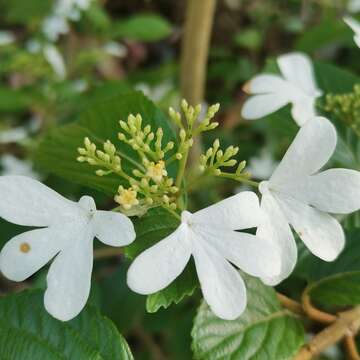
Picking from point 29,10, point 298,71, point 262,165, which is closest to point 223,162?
point 298,71

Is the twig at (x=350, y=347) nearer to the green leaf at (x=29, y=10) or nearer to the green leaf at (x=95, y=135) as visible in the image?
the green leaf at (x=95, y=135)

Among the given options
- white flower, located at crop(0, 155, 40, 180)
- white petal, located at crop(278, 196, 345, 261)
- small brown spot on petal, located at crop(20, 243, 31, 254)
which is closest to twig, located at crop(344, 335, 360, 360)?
white petal, located at crop(278, 196, 345, 261)

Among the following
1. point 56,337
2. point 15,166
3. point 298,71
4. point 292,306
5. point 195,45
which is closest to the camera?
point 56,337

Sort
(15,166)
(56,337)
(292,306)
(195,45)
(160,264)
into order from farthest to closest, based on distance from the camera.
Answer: (15,166)
(195,45)
(292,306)
(56,337)
(160,264)

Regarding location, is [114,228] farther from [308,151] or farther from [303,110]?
[303,110]

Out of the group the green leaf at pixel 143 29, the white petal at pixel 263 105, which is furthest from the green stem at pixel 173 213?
the green leaf at pixel 143 29

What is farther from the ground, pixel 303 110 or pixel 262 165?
pixel 303 110
